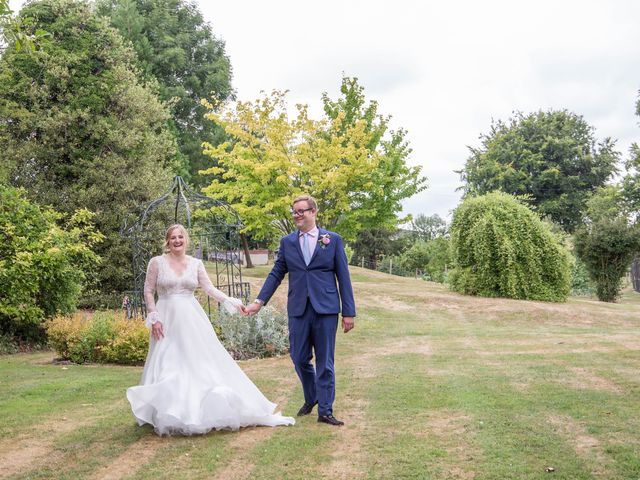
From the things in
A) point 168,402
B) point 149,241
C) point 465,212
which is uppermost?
point 465,212

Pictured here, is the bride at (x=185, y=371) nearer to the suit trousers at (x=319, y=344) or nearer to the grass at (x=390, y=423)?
the grass at (x=390, y=423)

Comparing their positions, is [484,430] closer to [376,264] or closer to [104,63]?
[104,63]

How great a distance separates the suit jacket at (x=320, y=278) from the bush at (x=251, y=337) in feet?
20.1

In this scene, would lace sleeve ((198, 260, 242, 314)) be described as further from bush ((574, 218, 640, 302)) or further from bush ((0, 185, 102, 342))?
bush ((574, 218, 640, 302))

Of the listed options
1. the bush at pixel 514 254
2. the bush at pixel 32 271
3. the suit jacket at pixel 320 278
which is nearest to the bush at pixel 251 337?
the bush at pixel 32 271

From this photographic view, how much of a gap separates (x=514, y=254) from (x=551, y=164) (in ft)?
101

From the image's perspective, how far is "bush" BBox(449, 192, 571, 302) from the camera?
914 inches

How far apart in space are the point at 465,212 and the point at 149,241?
11.0 m

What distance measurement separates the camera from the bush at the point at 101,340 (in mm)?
11609

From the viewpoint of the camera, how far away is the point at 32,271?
1412 centimetres

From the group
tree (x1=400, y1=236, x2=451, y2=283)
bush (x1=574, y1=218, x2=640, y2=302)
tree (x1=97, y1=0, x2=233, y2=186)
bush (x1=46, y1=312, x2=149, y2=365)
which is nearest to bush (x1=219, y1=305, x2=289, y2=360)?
bush (x1=46, y1=312, x2=149, y2=365)

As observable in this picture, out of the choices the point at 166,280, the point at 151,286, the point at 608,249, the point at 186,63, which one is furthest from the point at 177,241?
the point at 186,63

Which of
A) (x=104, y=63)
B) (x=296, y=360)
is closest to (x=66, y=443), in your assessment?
(x=296, y=360)

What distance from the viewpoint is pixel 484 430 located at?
6.24 m
